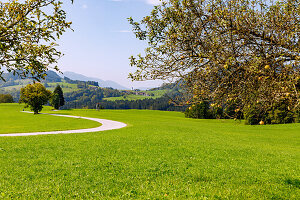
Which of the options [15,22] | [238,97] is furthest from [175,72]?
[15,22]

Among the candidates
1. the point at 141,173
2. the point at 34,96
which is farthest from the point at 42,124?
the point at 141,173

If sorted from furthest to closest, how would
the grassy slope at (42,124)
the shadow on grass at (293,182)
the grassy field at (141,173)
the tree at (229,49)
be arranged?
the grassy slope at (42,124), the shadow on grass at (293,182), the grassy field at (141,173), the tree at (229,49)

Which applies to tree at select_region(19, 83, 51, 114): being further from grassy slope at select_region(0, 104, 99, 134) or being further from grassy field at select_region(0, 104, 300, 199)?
grassy field at select_region(0, 104, 300, 199)

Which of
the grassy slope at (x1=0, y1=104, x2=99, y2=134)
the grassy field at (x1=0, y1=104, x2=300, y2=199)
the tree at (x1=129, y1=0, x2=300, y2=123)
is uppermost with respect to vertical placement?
the tree at (x1=129, y1=0, x2=300, y2=123)

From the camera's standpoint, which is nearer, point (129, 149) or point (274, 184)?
point (274, 184)

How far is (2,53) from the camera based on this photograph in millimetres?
5629

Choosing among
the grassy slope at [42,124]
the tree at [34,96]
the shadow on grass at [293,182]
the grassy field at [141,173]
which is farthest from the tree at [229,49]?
the tree at [34,96]

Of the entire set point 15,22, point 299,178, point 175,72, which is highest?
point 15,22

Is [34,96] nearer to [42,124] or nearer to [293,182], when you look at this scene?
[42,124]

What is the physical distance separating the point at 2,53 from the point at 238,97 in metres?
6.31

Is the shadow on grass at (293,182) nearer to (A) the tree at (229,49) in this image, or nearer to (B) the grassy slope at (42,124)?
(A) the tree at (229,49)

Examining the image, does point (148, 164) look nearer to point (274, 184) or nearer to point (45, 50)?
point (274, 184)

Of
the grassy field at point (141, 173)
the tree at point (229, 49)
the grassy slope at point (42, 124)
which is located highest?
the tree at point (229, 49)

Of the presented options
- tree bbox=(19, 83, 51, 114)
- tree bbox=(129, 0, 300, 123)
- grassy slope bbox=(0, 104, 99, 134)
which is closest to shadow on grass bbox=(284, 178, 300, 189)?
tree bbox=(129, 0, 300, 123)
